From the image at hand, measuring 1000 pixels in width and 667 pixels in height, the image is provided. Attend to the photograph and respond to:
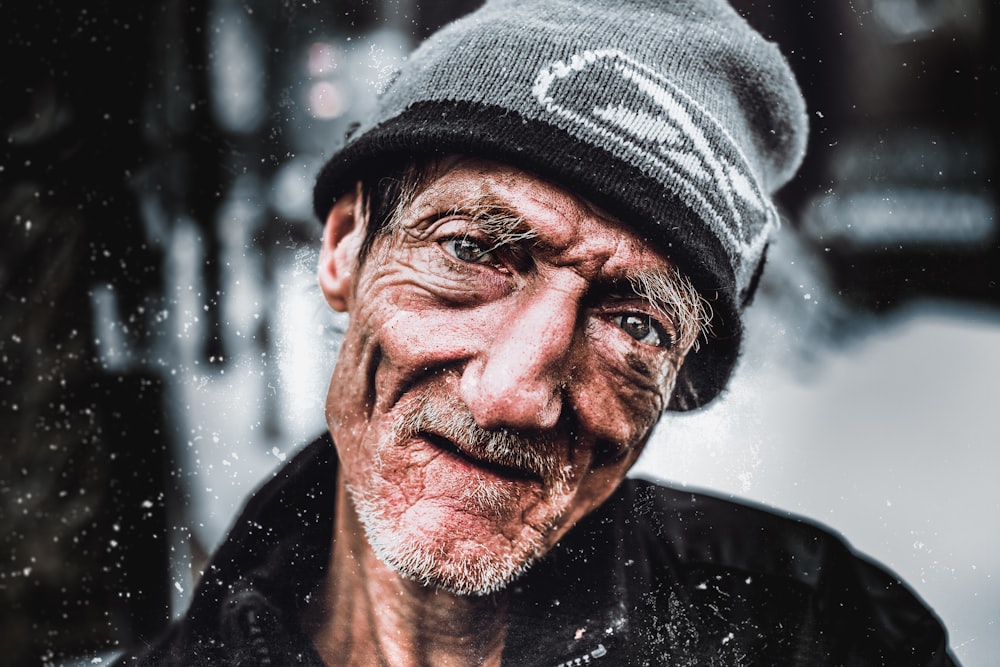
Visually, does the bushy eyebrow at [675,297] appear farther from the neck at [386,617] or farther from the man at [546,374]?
the neck at [386,617]

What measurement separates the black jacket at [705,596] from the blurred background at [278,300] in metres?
0.04

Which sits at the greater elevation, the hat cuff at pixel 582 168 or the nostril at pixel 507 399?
the hat cuff at pixel 582 168

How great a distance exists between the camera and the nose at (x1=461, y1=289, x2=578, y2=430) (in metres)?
1.13

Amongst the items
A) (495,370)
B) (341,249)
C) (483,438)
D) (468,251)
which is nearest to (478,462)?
(483,438)

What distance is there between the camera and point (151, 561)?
4.63 feet

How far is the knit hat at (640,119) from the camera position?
3.69 feet

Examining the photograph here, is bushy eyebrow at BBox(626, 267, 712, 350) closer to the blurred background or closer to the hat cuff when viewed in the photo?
the hat cuff

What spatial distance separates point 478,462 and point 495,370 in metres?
0.15

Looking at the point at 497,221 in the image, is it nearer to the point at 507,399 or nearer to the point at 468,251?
the point at 468,251

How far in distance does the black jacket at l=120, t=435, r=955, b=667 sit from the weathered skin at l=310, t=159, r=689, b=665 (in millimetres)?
61

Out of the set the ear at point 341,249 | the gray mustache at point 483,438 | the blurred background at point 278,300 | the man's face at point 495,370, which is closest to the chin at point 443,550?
the man's face at point 495,370

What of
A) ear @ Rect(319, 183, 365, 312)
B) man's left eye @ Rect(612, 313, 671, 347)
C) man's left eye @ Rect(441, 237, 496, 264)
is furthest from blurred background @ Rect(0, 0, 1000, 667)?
man's left eye @ Rect(441, 237, 496, 264)

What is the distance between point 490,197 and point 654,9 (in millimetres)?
404

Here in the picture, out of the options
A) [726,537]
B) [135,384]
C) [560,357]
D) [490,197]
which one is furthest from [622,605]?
[135,384]
